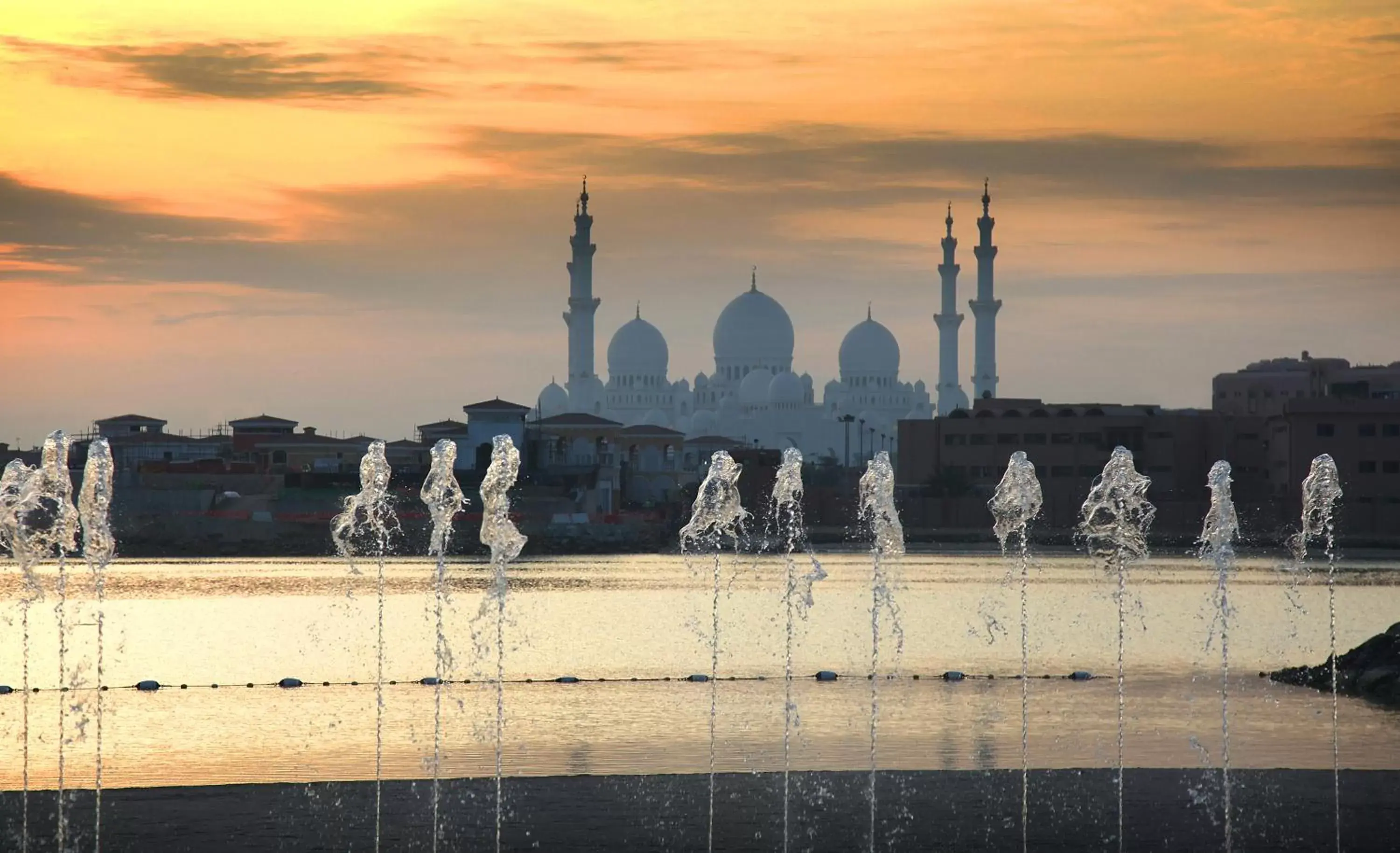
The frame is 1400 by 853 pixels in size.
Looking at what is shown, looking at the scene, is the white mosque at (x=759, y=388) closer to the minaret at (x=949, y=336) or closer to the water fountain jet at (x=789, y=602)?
the minaret at (x=949, y=336)

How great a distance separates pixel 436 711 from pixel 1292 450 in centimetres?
6606

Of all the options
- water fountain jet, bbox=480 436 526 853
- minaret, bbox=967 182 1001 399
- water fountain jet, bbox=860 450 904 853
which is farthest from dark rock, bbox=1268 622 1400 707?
minaret, bbox=967 182 1001 399

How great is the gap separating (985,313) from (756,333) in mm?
24707

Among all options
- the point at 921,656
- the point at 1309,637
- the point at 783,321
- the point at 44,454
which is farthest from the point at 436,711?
the point at 783,321

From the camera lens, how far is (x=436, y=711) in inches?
1014

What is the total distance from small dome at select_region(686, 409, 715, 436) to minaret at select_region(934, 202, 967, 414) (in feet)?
59.1

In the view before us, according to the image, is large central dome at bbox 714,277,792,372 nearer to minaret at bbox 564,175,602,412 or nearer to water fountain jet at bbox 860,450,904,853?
minaret at bbox 564,175,602,412

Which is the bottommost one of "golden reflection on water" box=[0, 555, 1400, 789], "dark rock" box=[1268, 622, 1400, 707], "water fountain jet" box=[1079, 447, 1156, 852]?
"golden reflection on water" box=[0, 555, 1400, 789]

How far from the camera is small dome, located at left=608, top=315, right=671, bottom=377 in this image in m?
164

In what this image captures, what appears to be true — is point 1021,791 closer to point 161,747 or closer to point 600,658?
point 161,747

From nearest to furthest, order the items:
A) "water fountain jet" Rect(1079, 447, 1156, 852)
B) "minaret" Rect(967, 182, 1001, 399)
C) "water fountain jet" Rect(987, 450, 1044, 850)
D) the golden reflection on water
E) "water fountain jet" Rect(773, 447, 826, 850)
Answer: "water fountain jet" Rect(987, 450, 1044, 850)
"water fountain jet" Rect(773, 447, 826, 850)
the golden reflection on water
"water fountain jet" Rect(1079, 447, 1156, 852)
"minaret" Rect(967, 182, 1001, 399)

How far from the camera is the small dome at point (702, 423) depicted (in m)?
160

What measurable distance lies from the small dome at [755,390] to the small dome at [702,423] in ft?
9.77

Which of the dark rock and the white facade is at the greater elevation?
the white facade
